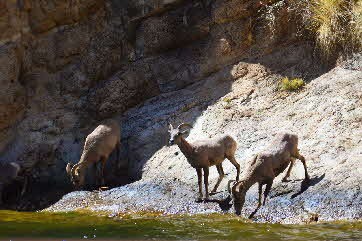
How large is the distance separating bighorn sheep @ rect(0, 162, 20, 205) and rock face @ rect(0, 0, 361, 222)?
1.26ft

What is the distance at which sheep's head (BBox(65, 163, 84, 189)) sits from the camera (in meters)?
13.8

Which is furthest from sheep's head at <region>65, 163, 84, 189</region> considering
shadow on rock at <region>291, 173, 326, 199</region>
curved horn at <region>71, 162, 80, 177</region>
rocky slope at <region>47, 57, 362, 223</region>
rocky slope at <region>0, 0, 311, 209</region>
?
shadow on rock at <region>291, 173, 326, 199</region>

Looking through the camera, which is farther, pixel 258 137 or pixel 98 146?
pixel 98 146

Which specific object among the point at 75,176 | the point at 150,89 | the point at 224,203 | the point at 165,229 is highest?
the point at 150,89

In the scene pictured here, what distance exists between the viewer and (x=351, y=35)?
46.2 ft

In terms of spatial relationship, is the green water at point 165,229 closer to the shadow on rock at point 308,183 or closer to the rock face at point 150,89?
the rock face at point 150,89

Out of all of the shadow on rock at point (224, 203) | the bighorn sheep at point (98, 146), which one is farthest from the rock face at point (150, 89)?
the bighorn sheep at point (98, 146)

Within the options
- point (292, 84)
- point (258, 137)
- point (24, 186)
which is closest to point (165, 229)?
point (258, 137)

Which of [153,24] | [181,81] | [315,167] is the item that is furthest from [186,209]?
[153,24]

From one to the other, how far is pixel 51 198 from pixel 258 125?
4997mm

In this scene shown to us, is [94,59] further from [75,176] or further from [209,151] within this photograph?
[209,151]

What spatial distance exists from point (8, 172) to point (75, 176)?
183 centimetres

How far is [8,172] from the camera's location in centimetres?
1438

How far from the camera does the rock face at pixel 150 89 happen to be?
12.5 meters
